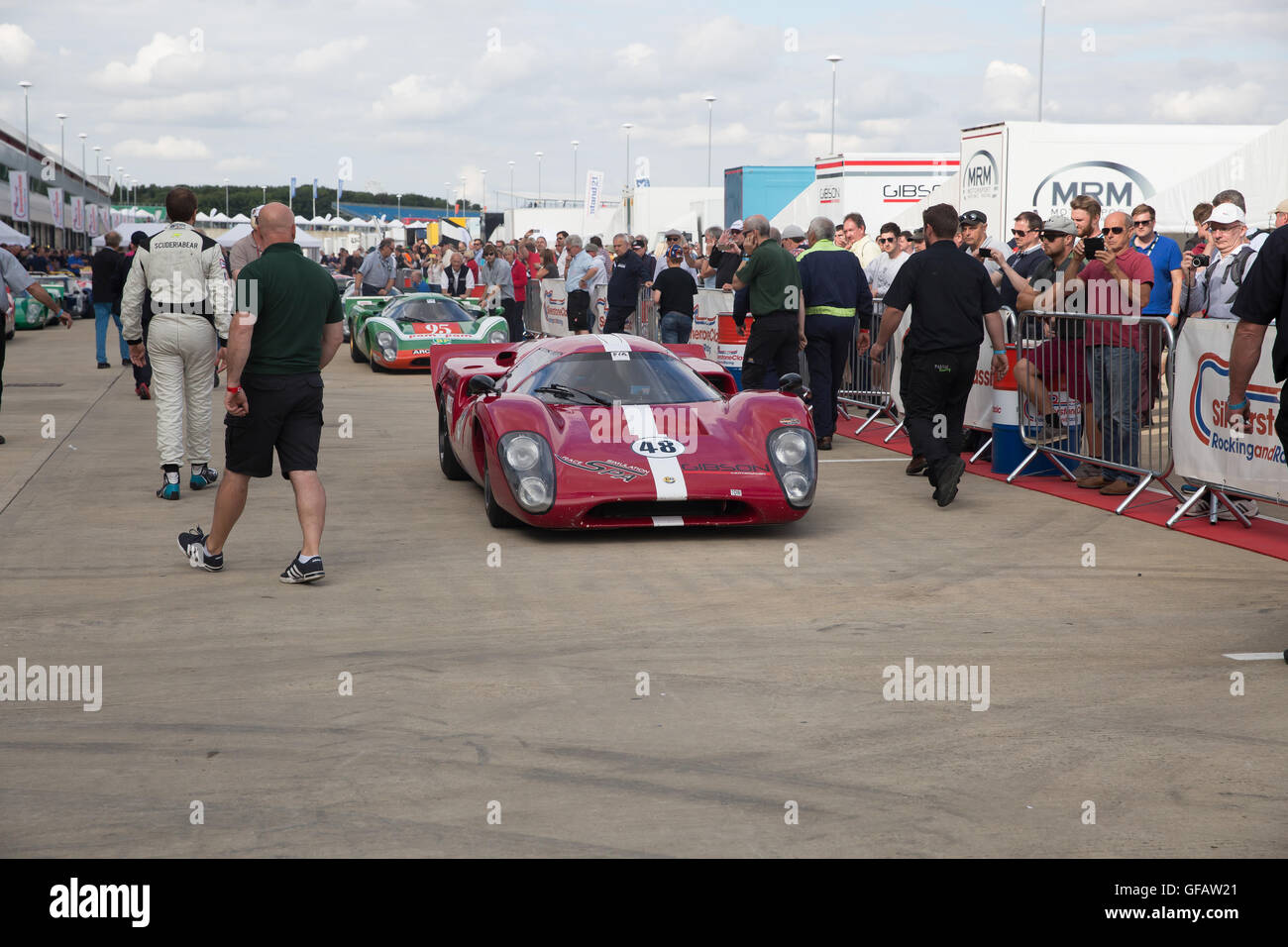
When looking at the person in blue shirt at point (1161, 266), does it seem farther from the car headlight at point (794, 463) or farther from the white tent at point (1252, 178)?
the white tent at point (1252, 178)

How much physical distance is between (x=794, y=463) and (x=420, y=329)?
12.8 m

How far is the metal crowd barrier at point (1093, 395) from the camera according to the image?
29.5 ft

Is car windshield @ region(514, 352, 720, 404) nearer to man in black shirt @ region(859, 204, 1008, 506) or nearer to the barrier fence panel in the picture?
man in black shirt @ region(859, 204, 1008, 506)

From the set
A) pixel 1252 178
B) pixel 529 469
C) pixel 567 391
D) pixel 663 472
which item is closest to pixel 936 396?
pixel 663 472

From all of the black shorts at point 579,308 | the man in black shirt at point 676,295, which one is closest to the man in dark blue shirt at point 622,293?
the man in black shirt at point 676,295

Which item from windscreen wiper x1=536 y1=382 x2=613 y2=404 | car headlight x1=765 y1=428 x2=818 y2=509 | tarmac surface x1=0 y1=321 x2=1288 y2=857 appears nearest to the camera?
tarmac surface x1=0 y1=321 x2=1288 y2=857

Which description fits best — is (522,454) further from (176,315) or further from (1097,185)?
(1097,185)

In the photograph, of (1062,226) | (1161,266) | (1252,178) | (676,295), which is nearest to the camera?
(1062,226)

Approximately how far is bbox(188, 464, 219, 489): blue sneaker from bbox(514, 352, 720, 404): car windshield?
96.8 inches

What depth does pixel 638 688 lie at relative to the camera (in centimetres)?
511

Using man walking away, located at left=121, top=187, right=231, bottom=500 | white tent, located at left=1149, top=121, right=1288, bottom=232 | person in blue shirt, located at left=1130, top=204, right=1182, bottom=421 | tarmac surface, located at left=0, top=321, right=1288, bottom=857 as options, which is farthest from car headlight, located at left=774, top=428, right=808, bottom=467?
white tent, located at left=1149, top=121, right=1288, bottom=232

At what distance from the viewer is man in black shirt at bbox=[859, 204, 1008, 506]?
9.19 m

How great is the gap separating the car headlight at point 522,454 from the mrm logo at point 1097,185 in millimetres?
17807
